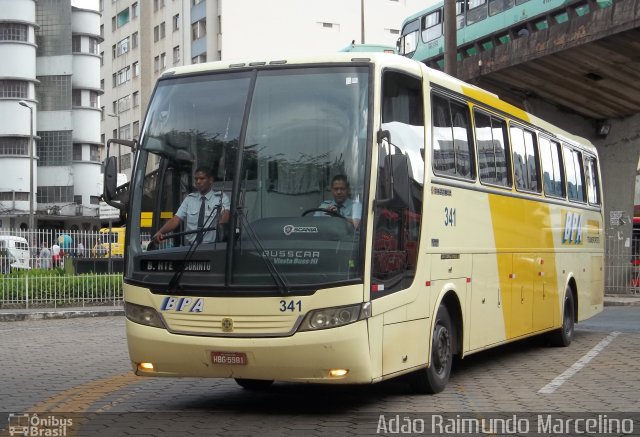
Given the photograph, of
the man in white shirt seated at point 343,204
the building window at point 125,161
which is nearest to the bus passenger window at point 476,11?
the man in white shirt seated at point 343,204

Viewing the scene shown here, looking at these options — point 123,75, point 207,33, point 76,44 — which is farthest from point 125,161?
point 76,44

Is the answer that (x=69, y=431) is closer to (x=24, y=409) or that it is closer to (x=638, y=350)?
(x=24, y=409)

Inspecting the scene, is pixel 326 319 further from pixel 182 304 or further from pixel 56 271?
pixel 56 271

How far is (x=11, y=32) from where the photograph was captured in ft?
213

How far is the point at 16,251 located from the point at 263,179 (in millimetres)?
19740

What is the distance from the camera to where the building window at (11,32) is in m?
64.7

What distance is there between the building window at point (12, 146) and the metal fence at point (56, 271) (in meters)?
37.8

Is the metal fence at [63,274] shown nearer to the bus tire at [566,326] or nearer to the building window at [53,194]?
the bus tire at [566,326]

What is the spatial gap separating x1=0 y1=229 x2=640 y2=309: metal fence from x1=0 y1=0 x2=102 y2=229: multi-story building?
36.9 metres

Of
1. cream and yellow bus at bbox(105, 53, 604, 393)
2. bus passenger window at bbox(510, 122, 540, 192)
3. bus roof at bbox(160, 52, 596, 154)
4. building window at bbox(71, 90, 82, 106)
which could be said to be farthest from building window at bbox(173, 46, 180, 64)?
cream and yellow bus at bbox(105, 53, 604, 393)

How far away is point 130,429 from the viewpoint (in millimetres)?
8203

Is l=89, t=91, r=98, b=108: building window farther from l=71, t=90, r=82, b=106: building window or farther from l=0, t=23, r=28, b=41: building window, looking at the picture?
l=0, t=23, r=28, b=41: building window

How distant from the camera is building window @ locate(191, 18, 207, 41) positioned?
254 ft

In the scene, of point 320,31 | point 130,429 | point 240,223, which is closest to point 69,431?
point 130,429
